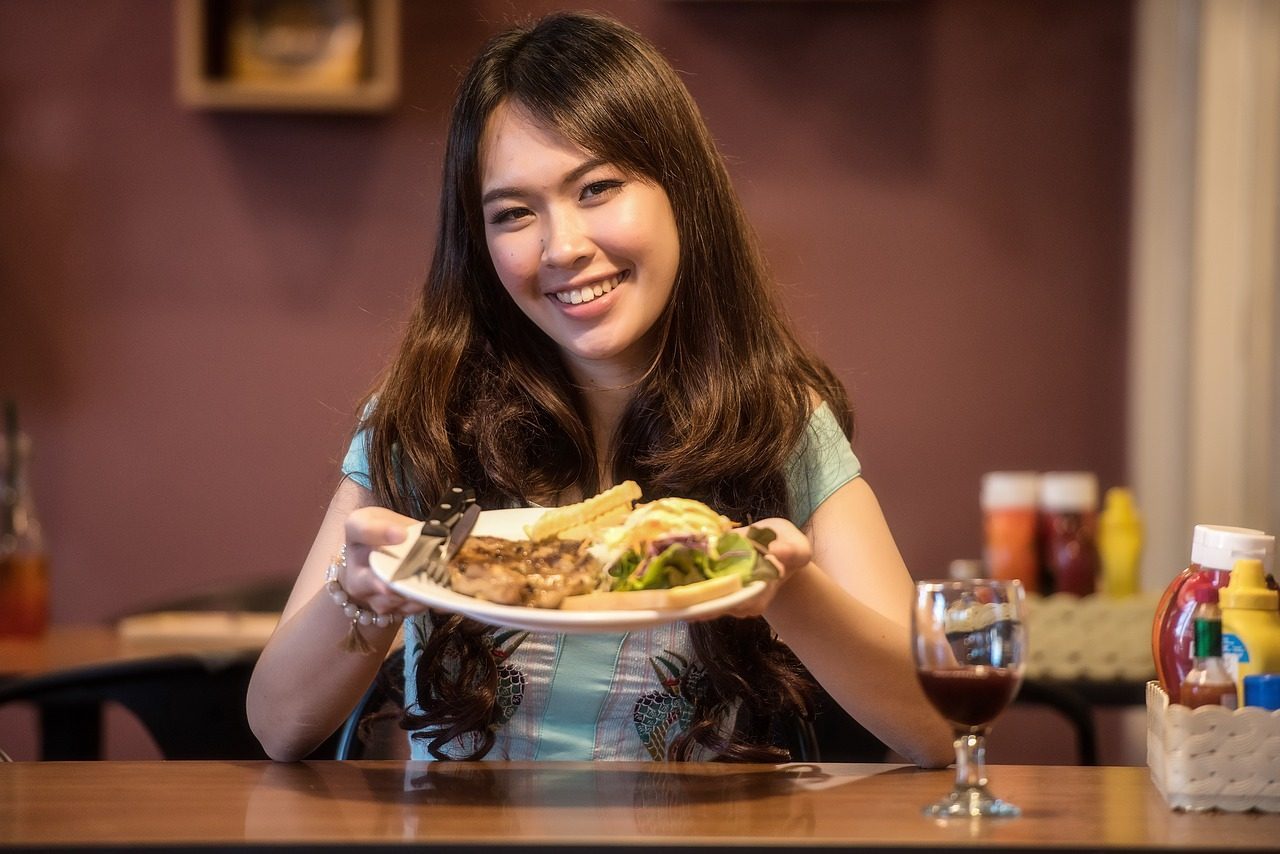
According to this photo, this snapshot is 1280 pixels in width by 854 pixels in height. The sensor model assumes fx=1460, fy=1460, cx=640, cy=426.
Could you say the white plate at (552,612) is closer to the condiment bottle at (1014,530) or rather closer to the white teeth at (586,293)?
the white teeth at (586,293)

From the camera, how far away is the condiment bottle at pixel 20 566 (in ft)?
8.63

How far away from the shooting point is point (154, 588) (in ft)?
11.5

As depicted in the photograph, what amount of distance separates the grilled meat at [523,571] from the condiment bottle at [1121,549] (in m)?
1.81

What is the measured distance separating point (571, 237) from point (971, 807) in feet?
2.46

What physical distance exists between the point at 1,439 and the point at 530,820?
8.91ft

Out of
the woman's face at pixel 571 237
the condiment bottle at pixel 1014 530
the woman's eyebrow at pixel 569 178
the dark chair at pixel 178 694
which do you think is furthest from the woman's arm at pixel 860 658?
the condiment bottle at pixel 1014 530

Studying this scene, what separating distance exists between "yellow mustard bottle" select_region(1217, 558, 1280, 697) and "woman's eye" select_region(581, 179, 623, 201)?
0.76 m

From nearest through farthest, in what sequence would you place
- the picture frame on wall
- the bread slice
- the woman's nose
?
the bread slice < the woman's nose < the picture frame on wall

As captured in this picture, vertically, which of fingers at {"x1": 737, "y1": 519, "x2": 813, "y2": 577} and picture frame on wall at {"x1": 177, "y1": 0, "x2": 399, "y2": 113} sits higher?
picture frame on wall at {"x1": 177, "y1": 0, "x2": 399, "y2": 113}

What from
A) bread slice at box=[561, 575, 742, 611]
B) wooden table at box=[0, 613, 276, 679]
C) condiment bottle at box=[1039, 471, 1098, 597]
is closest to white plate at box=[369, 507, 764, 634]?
bread slice at box=[561, 575, 742, 611]

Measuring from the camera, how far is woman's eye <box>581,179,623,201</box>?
5.22ft

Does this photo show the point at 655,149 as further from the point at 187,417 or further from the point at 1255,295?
the point at 187,417

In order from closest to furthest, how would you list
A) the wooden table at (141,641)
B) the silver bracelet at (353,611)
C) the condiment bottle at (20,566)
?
the silver bracelet at (353,611) → the wooden table at (141,641) → the condiment bottle at (20,566)

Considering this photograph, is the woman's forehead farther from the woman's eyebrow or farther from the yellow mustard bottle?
the yellow mustard bottle
